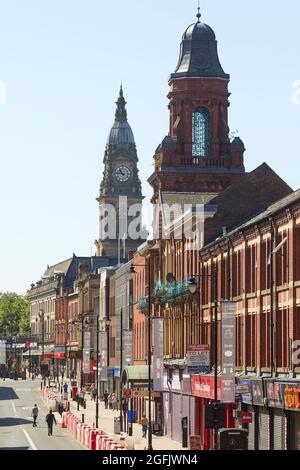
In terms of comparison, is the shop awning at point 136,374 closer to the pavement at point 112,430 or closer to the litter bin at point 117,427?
the pavement at point 112,430

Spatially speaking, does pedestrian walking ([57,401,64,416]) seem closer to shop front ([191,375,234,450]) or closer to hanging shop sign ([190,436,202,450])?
shop front ([191,375,234,450])

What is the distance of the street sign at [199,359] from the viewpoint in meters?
71.6

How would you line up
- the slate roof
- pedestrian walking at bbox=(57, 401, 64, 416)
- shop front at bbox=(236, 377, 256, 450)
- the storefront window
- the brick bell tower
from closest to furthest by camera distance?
the storefront window < shop front at bbox=(236, 377, 256, 450) < the slate roof < the brick bell tower < pedestrian walking at bbox=(57, 401, 64, 416)

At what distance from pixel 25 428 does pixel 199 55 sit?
33.1 meters

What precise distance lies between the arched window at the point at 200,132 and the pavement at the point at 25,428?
24.6 meters

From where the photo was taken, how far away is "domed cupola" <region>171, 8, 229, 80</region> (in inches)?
4254

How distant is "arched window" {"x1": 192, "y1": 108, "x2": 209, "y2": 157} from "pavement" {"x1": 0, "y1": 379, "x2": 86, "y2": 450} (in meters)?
24.6

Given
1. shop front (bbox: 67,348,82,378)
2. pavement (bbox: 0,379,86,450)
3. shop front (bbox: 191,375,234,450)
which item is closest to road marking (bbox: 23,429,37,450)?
pavement (bbox: 0,379,86,450)

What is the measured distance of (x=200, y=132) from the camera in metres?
109

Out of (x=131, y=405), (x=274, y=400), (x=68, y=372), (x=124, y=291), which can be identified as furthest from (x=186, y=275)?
(x=68, y=372)

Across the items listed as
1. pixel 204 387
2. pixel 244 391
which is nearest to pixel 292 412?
pixel 244 391

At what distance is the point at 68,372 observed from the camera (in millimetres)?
199375

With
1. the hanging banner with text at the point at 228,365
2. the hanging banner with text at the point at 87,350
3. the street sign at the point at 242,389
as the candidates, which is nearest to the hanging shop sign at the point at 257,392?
the street sign at the point at 242,389

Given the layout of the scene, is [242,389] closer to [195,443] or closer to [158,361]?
[195,443]
